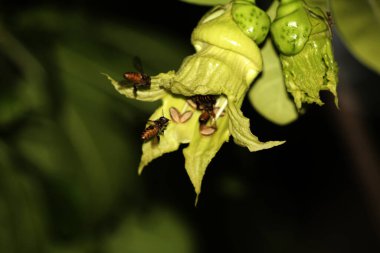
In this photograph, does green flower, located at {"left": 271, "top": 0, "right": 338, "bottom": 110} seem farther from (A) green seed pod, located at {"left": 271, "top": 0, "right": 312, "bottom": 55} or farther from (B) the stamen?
(B) the stamen

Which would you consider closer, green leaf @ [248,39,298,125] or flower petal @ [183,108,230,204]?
flower petal @ [183,108,230,204]

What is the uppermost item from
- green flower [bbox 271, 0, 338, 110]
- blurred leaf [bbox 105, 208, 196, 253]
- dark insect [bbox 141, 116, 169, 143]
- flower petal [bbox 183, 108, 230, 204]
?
green flower [bbox 271, 0, 338, 110]

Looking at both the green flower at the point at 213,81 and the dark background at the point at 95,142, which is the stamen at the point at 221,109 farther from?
the dark background at the point at 95,142

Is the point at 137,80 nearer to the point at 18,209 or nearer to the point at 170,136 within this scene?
the point at 170,136

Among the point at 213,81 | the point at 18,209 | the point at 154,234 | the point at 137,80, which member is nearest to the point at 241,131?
the point at 213,81

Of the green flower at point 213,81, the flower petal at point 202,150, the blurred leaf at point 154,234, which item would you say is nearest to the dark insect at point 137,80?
the green flower at point 213,81

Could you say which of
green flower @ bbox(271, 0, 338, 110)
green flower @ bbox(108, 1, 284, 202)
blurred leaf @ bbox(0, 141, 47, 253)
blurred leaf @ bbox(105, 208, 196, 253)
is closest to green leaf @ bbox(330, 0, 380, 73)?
green flower @ bbox(271, 0, 338, 110)
